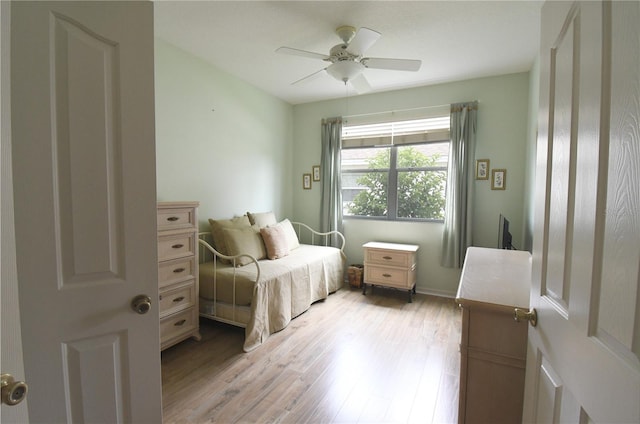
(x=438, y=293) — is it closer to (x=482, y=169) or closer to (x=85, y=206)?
(x=482, y=169)

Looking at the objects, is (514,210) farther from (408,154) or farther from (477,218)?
(408,154)

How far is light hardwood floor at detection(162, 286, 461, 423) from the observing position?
5.59 feet

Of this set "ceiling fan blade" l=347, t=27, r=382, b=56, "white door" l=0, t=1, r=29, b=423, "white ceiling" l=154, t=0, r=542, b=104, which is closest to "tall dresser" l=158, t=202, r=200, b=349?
"white ceiling" l=154, t=0, r=542, b=104

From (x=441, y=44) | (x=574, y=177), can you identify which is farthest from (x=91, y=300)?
(x=441, y=44)

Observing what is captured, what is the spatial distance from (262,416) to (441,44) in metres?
3.27

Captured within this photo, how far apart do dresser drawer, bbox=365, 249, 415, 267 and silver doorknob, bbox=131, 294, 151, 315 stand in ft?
9.90

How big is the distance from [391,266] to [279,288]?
158 cm

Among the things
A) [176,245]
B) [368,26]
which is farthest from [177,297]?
[368,26]

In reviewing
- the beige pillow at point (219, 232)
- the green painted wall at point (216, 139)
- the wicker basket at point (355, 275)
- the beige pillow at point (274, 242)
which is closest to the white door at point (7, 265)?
the green painted wall at point (216, 139)

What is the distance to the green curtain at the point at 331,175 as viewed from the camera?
4.23 meters

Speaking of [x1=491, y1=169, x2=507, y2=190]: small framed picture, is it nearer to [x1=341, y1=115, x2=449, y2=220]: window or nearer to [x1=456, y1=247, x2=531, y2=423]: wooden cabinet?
[x1=341, y1=115, x2=449, y2=220]: window

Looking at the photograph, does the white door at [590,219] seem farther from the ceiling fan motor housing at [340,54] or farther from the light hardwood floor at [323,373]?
the ceiling fan motor housing at [340,54]

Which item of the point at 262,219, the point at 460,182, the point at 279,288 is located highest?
the point at 460,182

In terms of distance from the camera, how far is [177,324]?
7.84 ft
